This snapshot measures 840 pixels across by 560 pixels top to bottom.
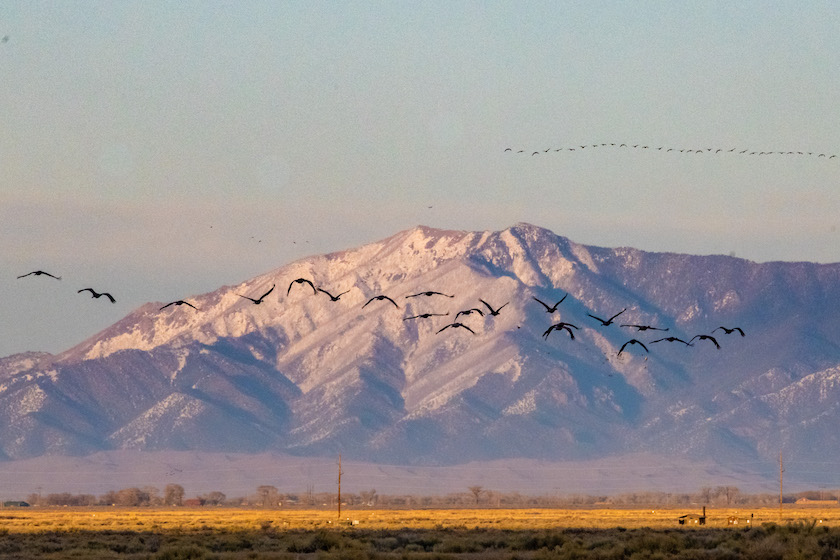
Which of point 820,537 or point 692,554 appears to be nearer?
point 692,554

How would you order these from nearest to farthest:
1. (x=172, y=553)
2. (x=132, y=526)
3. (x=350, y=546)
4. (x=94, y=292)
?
(x=94, y=292)
(x=172, y=553)
(x=350, y=546)
(x=132, y=526)

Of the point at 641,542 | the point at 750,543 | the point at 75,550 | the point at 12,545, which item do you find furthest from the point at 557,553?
the point at 12,545

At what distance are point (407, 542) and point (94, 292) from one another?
112ft

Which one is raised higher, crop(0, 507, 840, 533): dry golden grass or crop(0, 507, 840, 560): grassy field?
crop(0, 507, 840, 533): dry golden grass

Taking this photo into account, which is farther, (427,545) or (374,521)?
(374,521)

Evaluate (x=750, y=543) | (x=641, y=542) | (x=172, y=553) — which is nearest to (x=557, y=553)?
(x=641, y=542)

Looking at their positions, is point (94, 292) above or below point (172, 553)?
above

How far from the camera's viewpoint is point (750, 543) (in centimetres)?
6694

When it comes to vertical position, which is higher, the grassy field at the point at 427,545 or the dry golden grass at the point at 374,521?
the dry golden grass at the point at 374,521

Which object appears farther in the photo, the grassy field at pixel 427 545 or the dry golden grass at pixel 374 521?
the dry golden grass at pixel 374 521

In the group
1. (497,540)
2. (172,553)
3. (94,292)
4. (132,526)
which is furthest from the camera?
(132,526)

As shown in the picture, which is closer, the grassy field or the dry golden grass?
the grassy field

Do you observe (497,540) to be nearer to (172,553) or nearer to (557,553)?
(557,553)

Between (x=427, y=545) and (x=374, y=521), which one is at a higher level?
(x=374, y=521)
